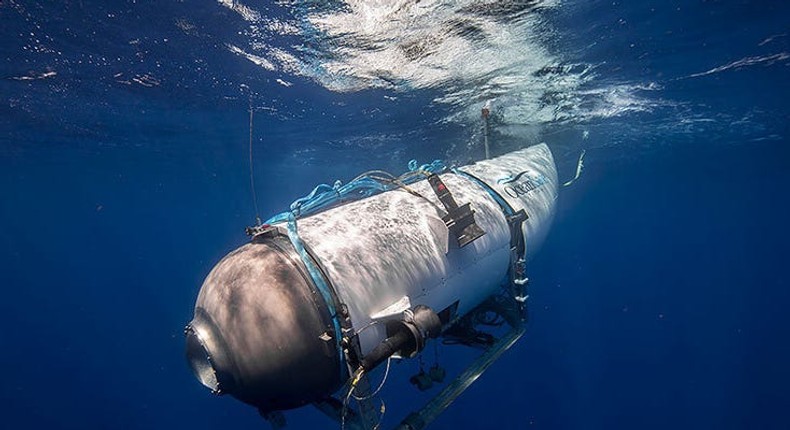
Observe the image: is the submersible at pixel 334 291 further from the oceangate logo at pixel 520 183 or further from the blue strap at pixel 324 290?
the oceangate logo at pixel 520 183

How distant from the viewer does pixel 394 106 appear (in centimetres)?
1269

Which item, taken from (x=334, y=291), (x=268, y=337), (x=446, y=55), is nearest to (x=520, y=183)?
(x=446, y=55)

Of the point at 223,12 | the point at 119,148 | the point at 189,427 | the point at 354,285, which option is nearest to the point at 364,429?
the point at 354,285

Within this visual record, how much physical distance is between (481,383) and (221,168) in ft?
75.7

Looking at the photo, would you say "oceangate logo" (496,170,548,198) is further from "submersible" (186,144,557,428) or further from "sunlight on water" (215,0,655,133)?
"sunlight on water" (215,0,655,133)

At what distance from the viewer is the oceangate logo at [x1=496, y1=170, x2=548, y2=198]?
5.85 metres

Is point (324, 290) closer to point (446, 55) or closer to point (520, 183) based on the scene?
point (520, 183)

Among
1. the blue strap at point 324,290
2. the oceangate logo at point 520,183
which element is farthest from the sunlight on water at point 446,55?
the blue strap at point 324,290

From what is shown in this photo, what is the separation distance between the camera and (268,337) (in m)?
2.84

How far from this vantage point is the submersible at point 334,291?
288cm

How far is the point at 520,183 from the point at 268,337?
4806mm

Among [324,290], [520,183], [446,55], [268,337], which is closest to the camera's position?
[268,337]

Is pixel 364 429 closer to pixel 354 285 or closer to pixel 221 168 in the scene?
pixel 354 285

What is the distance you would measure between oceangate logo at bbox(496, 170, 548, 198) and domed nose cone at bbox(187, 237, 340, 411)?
12.6ft
